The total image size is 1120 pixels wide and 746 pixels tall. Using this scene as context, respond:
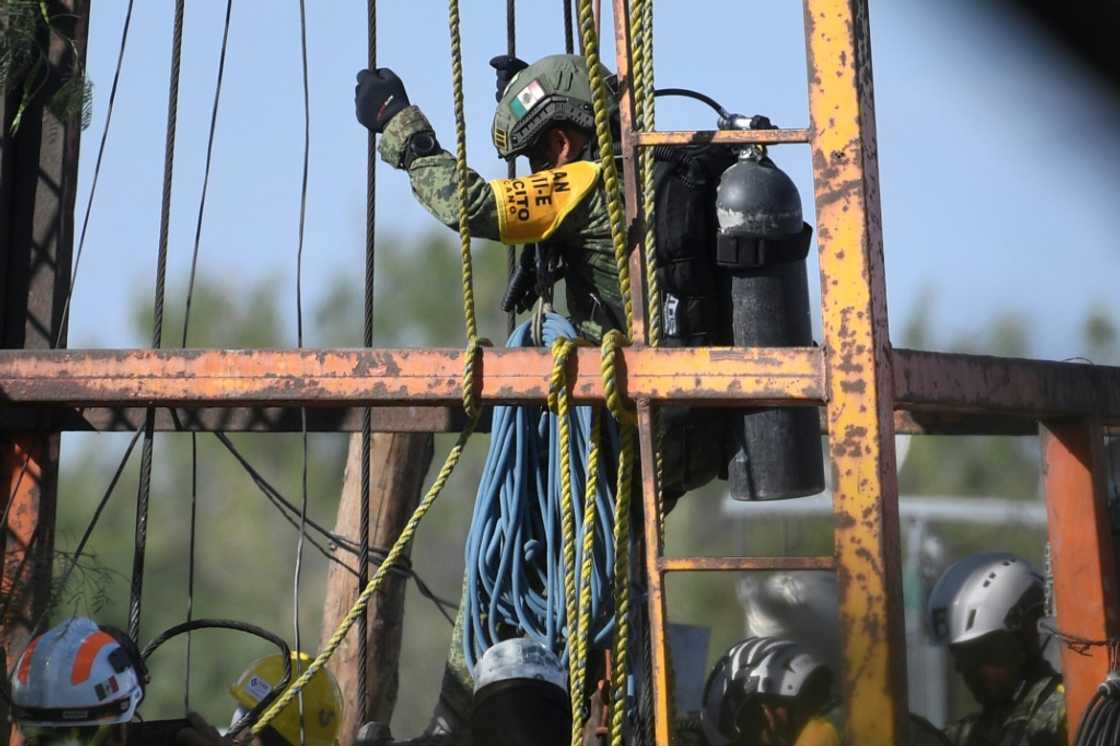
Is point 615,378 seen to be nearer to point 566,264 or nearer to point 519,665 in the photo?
point 519,665

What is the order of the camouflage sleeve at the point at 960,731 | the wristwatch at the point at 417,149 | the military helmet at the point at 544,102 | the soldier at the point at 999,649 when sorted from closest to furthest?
the wristwatch at the point at 417,149 → the military helmet at the point at 544,102 → the soldier at the point at 999,649 → the camouflage sleeve at the point at 960,731

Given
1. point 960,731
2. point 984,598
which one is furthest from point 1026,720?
point 984,598

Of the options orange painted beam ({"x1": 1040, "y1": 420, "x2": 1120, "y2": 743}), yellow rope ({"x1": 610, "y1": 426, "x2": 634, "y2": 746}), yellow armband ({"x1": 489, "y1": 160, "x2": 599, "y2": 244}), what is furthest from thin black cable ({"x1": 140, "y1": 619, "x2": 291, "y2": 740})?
orange painted beam ({"x1": 1040, "y1": 420, "x2": 1120, "y2": 743})

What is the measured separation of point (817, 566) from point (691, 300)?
3.35 feet

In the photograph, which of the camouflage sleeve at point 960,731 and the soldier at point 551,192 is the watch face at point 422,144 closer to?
the soldier at point 551,192

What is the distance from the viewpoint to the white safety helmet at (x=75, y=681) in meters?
3.77

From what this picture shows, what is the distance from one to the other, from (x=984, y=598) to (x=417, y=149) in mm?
3235

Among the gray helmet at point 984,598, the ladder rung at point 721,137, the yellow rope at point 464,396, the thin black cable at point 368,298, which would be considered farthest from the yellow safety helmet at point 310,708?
the gray helmet at point 984,598

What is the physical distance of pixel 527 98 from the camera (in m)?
4.49

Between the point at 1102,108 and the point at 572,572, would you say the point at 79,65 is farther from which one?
the point at 1102,108

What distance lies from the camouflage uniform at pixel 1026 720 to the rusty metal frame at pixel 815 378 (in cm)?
196

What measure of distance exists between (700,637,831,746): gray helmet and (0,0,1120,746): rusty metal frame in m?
1.57

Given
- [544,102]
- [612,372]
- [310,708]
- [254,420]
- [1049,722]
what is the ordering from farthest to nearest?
[254,420] → [1049,722] → [310,708] → [544,102] → [612,372]

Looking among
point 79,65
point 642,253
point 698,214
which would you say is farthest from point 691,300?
point 79,65
